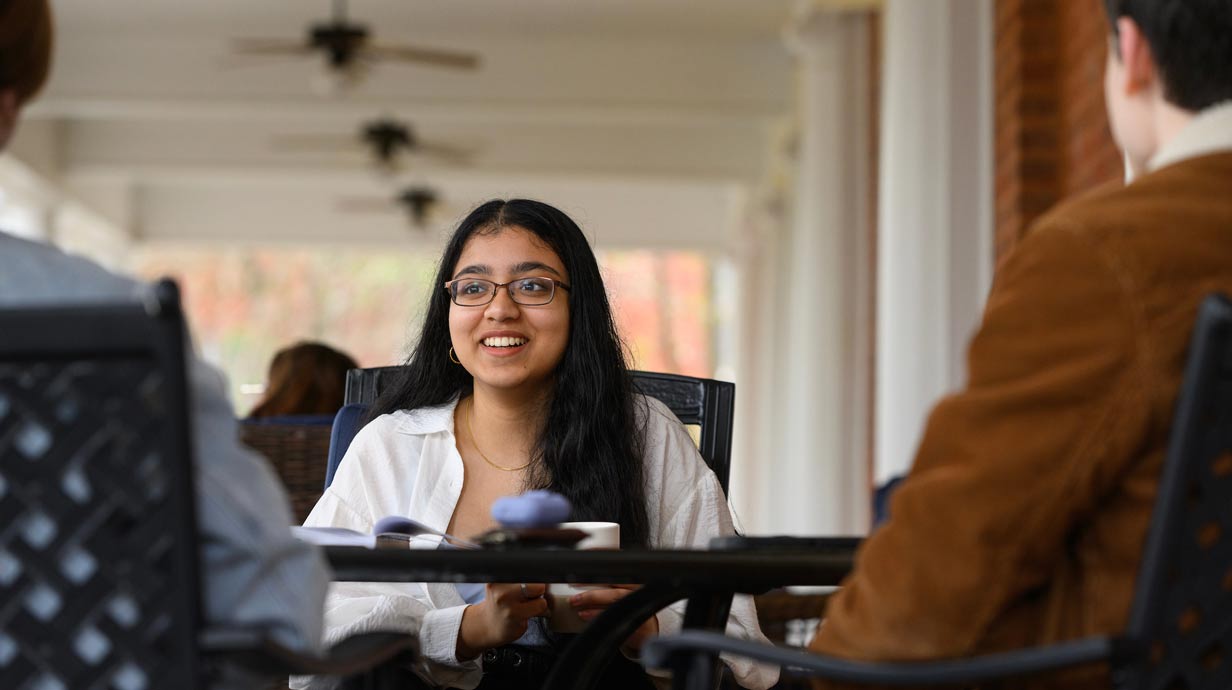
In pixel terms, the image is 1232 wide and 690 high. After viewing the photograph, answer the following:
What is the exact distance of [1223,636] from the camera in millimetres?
1238

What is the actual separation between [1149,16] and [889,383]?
12.7 feet

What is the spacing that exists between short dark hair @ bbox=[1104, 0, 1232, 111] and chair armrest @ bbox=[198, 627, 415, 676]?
88 cm

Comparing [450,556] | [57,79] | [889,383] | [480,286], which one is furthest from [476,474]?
[57,79]

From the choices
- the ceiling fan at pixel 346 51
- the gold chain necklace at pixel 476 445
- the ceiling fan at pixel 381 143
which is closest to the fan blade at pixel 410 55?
the ceiling fan at pixel 346 51

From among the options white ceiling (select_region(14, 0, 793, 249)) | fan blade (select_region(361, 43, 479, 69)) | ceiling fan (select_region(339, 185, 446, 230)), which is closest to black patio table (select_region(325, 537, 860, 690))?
fan blade (select_region(361, 43, 479, 69))

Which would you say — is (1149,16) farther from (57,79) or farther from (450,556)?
(57,79)

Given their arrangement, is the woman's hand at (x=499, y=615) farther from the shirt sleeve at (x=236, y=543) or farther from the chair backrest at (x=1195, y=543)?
the chair backrest at (x=1195, y=543)

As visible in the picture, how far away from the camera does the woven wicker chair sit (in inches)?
128

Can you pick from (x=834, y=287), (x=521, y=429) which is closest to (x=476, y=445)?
(x=521, y=429)

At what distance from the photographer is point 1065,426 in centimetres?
123

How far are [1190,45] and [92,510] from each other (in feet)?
3.27

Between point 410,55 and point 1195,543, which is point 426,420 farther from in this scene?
point 410,55

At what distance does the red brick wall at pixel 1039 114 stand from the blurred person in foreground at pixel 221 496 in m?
3.73

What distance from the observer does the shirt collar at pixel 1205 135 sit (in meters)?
1.33
